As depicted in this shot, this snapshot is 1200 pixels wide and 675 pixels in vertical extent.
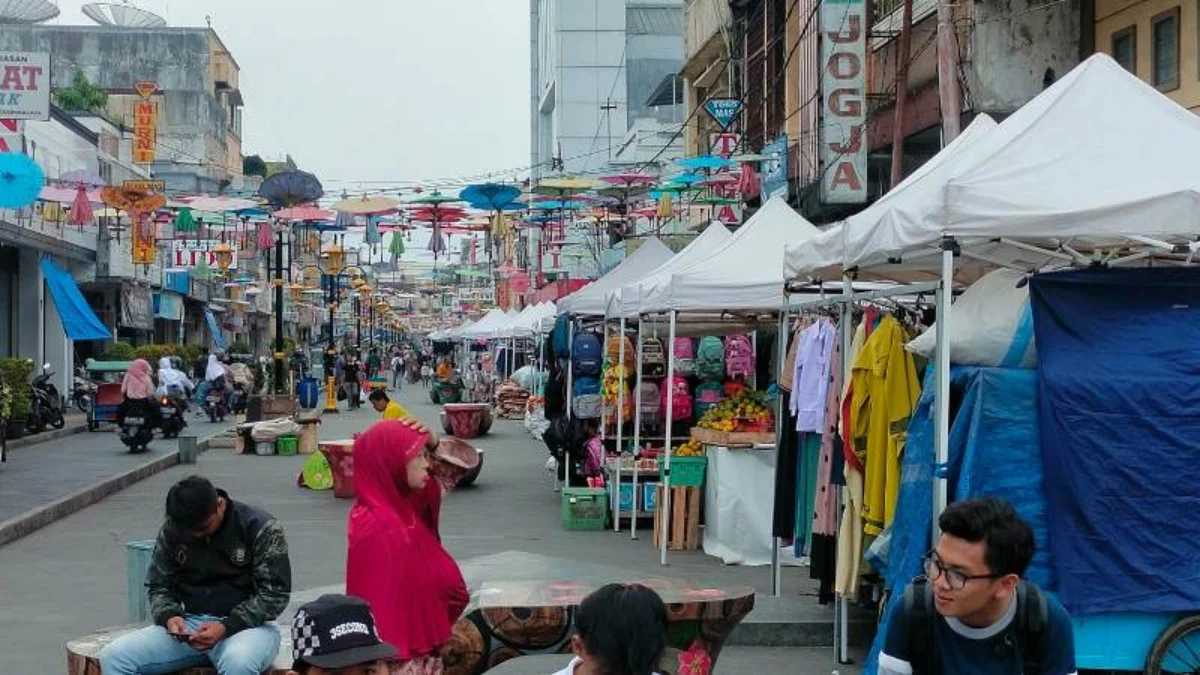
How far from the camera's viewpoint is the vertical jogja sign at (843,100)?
21.3 metres

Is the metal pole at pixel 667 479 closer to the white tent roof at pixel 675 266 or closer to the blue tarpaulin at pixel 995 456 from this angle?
the white tent roof at pixel 675 266

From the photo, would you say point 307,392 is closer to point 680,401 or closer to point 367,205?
point 367,205

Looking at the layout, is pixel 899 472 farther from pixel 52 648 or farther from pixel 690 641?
pixel 52 648

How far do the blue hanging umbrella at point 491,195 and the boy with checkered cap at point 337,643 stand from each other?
2017 centimetres

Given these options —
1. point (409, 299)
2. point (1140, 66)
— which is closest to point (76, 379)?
point (1140, 66)

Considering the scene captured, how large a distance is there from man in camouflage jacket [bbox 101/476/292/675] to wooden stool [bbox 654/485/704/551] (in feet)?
28.9

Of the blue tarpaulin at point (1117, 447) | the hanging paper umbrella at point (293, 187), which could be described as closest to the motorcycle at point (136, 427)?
the hanging paper umbrella at point (293, 187)

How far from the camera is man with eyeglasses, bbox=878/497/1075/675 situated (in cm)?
442

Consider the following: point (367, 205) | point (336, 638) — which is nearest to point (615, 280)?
point (367, 205)

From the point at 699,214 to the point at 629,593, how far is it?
1400 inches

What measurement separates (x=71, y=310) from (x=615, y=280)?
18.1 meters

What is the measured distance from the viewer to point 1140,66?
1820 cm

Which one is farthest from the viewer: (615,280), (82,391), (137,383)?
(82,391)

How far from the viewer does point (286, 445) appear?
29406mm
